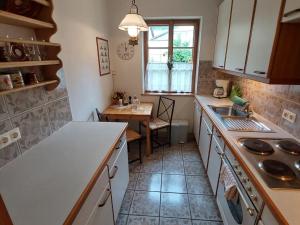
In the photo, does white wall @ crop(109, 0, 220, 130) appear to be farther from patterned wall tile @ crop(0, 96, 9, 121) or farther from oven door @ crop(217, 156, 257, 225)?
patterned wall tile @ crop(0, 96, 9, 121)

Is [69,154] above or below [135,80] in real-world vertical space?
below

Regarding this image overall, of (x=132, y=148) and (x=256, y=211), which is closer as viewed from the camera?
(x=256, y=211)

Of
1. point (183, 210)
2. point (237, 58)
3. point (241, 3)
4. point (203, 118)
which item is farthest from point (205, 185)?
point (241, 3)

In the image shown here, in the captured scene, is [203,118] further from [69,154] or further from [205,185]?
[69,154]

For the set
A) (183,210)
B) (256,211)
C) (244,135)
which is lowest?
(183,210)

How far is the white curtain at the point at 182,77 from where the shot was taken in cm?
310

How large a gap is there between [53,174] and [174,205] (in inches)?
53.9

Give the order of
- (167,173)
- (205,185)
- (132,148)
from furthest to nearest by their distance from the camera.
A: (132,148) → (167,173) → (205,185)

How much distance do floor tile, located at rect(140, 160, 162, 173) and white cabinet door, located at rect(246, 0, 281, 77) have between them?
1.66 meters

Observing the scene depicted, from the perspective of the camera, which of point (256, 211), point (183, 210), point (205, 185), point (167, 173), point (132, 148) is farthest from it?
point (132, 148)

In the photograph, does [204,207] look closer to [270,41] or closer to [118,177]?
[118,177]

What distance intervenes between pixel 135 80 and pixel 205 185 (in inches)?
78.0

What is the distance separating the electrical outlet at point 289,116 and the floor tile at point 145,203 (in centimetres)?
150

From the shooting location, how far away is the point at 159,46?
10.1 feet
